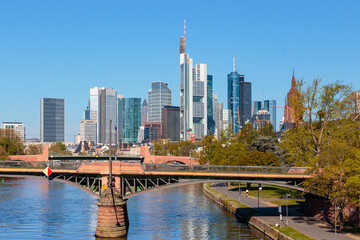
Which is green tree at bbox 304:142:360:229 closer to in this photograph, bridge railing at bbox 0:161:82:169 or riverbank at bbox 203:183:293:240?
riverbank at bbox 203:183:293:240

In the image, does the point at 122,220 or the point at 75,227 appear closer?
the point at 122,220

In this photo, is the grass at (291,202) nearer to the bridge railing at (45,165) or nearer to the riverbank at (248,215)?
the riverbank at (248,215)

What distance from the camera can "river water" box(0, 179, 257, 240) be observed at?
237 feet

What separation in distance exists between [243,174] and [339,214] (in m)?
13.5

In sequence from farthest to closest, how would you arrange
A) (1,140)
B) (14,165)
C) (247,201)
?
(1,140), (247,201), (14,165)

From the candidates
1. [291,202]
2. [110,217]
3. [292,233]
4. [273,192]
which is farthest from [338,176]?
[273,192]

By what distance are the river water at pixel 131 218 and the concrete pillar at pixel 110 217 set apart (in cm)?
152

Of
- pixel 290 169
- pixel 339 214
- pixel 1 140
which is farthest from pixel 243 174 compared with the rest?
pixel 1 140

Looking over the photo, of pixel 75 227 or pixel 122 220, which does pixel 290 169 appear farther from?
pixel 75 227

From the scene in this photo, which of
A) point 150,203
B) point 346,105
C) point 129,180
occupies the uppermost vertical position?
point 346,105

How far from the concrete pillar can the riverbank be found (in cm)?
1849

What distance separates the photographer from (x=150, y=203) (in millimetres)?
109250

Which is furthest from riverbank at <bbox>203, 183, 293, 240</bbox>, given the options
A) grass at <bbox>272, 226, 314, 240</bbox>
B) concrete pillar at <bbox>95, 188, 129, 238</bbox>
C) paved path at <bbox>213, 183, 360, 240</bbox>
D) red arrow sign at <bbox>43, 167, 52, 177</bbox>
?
red arrow sign at <bbox>43, 167, 52, 177</bbox>

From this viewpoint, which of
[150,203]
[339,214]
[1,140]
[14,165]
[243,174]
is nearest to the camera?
[339,214]
